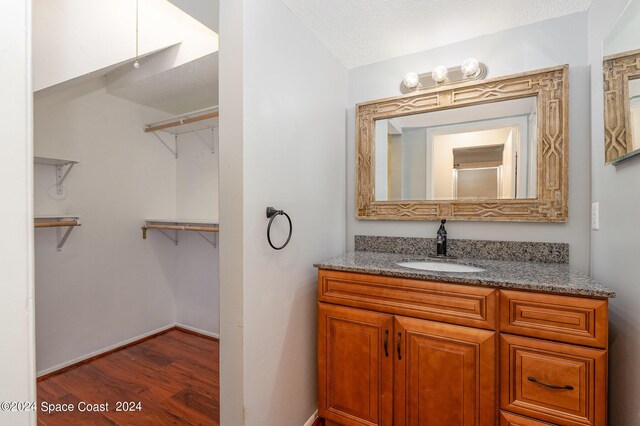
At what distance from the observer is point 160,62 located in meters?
2.19

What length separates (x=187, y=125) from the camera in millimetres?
2740

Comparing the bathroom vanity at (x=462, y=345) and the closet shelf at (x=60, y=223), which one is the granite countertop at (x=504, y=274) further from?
the closet shelf at (x=60, y=223)

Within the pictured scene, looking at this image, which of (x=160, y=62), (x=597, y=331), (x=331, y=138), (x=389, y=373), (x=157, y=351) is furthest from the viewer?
(x=157, y=351)

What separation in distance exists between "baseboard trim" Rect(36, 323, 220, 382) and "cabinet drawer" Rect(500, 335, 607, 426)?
7.63 ft

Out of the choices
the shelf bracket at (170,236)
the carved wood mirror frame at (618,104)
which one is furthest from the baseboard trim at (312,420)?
the shelf bracket at (170,236)

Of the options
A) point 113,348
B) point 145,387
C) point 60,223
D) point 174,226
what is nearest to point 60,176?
point 60,223

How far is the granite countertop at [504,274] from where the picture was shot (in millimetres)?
1098

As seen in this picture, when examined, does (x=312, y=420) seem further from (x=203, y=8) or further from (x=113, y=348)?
(x=203, y=8)

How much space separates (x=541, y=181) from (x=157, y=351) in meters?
3.20

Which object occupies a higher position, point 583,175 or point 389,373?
point 583,175

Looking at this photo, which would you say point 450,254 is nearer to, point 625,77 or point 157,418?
point 625,77

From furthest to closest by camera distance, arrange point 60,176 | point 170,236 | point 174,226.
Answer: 1. point 170,236
2. point 174,226
3. point 60,176

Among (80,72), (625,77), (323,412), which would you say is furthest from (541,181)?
(80,72)

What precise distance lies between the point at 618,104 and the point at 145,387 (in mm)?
3080
